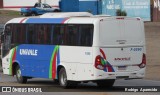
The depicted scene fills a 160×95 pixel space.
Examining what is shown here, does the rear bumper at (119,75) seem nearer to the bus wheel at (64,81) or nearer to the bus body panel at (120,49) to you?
the bus body panel at (120,49)

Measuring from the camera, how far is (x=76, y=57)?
2241 centimetres

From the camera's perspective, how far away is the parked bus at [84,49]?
21.6 m

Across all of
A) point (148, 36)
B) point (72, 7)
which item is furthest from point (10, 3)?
point (148, 36)

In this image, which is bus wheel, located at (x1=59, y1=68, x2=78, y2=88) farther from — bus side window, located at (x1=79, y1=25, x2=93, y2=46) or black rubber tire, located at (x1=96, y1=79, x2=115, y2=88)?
bus side window, located at (x1=79, y1=25, x2=93, y2=46)

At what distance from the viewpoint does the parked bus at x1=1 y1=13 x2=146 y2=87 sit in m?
21.6

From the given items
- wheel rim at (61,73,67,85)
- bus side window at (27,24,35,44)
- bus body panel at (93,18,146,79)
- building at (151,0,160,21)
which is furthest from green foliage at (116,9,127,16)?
bus body panel at (93,18,146,79)

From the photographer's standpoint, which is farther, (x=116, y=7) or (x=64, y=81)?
(x=116, y=7)

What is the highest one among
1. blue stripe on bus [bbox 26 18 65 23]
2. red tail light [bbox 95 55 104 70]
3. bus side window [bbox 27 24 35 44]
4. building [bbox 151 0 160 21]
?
blue stripe on bus [bbox 26 18 65 23]

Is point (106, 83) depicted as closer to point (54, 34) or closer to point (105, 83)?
point (105, 83)

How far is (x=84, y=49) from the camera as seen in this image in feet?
72.1

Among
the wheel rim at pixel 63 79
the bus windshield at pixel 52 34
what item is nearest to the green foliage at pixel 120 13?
the bus windshield at pixel 52 34

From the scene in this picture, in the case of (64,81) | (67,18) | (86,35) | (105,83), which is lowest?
(105,83)

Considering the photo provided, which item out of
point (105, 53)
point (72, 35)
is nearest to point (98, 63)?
point (105, 53)

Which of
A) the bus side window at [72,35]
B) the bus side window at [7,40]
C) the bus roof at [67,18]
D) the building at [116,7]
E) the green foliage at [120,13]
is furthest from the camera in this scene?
the building at [116,7]
